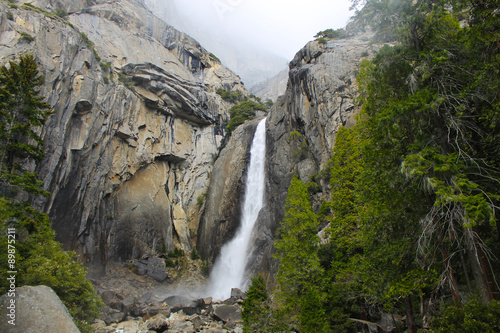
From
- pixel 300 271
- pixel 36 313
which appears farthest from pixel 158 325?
pixel 300 271

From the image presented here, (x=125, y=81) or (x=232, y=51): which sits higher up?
(x=232, y=51)

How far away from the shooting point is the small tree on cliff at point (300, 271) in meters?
12.9

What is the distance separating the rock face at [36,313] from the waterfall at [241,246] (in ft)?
62.8

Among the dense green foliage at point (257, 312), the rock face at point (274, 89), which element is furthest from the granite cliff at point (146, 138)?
the rock face at point (274, 89)

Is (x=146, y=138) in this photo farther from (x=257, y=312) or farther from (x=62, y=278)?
→ (x=257, y=312)

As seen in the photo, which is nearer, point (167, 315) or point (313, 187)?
point (167, 315)

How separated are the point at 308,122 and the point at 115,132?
73.6ft

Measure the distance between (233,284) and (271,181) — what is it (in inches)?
467

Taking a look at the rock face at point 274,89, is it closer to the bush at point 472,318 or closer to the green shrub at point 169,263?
the green shrub at point 169,263

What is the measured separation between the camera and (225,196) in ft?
125

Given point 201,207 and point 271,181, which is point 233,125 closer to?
point 201,207

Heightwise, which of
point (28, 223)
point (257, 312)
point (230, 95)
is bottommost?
point (257, 312)

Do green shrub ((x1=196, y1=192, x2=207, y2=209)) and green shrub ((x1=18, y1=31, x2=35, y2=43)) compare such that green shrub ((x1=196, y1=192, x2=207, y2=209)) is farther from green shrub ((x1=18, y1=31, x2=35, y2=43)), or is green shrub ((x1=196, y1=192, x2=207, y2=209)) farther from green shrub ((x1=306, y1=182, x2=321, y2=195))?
green shrub ((x1=18, y1=31, x2=35, y2=43))

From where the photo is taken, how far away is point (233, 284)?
30.6 meters
